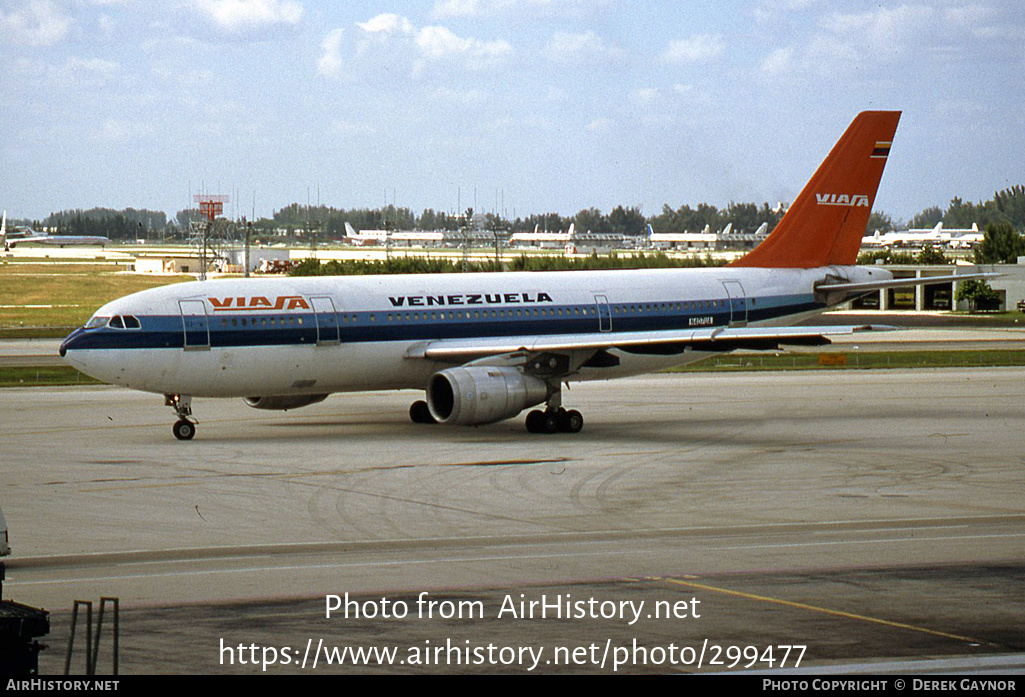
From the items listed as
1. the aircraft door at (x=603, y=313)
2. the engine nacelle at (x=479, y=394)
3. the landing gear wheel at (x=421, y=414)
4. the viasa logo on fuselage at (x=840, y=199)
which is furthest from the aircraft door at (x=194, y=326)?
the viasa logo on fuselage at (x=840, y=199)

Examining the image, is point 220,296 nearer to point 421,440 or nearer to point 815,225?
point 421,440

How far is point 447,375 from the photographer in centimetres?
3616

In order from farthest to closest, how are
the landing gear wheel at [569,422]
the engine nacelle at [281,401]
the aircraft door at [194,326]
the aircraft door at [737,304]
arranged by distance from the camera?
the aircraft door at [737,304] < the engine nacelle at [281,401] < the landing gear wheel at [569,422] < the aircraft door at [194,326]

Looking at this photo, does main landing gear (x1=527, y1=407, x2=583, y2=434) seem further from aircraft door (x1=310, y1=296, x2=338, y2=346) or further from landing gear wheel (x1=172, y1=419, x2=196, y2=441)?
landing gear wheel (x1=172, y1=419, x2=196, y2=441)

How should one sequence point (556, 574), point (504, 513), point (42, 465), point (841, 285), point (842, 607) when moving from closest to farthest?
point (842, 607) → point (556, 574) → point (504, 513) → point (42, 465) → point (841, 285)

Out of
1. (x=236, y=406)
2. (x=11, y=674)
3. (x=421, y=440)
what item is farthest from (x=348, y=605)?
(x=236, y=406)

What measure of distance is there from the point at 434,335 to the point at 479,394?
3.46m

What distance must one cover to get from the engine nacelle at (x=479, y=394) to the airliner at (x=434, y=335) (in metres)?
0.04

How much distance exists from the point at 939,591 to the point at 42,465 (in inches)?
831

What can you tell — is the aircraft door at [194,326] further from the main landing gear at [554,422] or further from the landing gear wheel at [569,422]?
the landing gear wheel at [569,422]

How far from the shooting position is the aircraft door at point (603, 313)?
40.8 metres

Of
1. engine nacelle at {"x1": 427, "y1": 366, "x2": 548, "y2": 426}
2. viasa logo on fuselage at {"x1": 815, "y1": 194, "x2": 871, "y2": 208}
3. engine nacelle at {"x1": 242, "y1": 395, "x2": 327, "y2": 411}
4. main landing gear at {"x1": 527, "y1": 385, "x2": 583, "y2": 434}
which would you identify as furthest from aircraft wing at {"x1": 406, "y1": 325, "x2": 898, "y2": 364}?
viasa logo on fuselage at {"x1": 815, "y1": 194, "x2": 871, "y2": 208}
